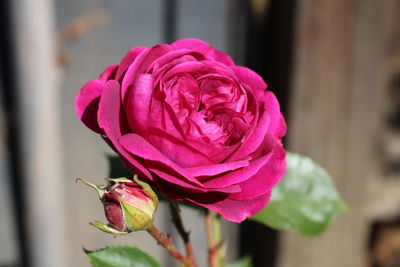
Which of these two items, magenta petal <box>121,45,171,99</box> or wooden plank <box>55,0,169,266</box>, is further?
wooden plank <box>55,0,169,266</box>

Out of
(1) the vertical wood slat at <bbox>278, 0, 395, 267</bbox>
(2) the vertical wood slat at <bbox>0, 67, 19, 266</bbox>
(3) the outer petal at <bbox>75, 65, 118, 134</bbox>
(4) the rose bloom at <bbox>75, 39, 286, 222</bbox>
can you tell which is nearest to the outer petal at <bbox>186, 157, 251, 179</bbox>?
(4) the rose bloom at <bbox>75, 39, 286, 222</bbox>

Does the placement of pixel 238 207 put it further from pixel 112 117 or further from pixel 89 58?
pixel 89 58

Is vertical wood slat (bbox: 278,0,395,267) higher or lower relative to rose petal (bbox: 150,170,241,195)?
lower

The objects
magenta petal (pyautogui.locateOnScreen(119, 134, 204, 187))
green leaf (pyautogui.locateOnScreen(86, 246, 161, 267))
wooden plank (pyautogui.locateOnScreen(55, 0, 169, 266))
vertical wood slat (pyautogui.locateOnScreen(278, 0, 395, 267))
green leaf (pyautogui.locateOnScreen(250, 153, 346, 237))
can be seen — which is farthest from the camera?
wooden plank (pyautogui.locateOnScreen(55, 0, 169, 266))

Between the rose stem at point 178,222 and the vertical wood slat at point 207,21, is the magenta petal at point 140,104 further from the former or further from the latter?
the vertical wood slat at point 207,21

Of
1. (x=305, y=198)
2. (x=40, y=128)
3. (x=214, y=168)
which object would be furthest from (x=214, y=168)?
(x=40, y=128)

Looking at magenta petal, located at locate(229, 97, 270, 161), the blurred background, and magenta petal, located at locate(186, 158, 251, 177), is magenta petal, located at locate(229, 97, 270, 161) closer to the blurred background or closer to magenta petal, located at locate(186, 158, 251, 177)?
magenta petal, located at locate(186, 158, 251, 177)
